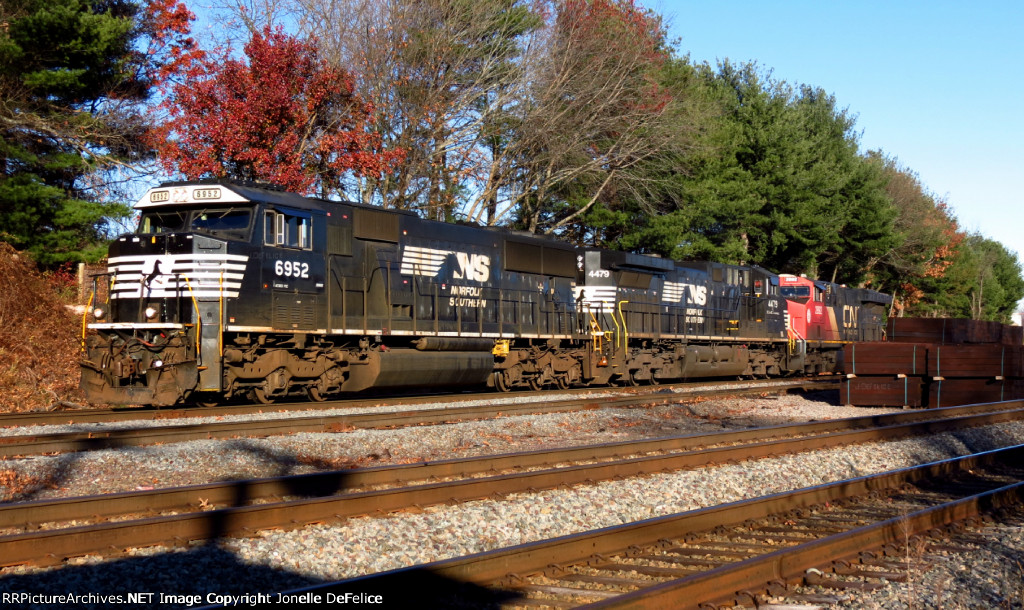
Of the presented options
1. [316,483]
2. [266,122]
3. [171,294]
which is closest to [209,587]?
[316,483]

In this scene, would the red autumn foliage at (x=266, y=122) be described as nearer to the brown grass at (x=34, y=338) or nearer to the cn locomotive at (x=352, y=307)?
the brown grass at (x=34, y=338)

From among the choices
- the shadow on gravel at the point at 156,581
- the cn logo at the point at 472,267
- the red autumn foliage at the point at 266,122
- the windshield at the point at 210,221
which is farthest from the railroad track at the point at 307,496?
the red autumn foliage at the point at 266,122

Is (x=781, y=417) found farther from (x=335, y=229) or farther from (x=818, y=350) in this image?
(x=818, y=350)

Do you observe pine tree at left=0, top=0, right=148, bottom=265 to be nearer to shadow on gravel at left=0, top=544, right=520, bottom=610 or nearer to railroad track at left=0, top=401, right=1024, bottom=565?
railroad track at left=0, top=401, right=1024, bottom=565

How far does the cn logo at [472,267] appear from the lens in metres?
16.7

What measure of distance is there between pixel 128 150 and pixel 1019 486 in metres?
21.5

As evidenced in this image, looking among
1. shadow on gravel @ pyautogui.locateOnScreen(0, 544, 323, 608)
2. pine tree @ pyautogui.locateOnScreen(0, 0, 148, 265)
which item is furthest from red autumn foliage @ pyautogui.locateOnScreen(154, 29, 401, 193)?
shadow on gravel @ pyautogui.locateOnScreen(0, 544, 323, 608)

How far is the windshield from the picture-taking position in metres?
A: 12.5

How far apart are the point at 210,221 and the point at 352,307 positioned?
2.89m

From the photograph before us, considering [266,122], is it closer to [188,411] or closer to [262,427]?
[188,411]

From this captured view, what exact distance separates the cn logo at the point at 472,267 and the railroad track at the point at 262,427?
3694 millimetres

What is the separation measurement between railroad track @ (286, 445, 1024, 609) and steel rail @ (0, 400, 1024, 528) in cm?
262

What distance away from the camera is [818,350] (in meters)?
29.0

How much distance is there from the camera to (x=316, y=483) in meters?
7.32
